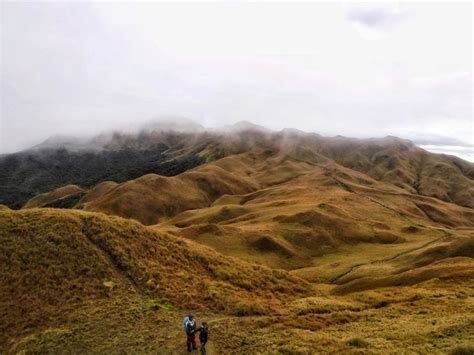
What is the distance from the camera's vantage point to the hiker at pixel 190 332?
90.3ft

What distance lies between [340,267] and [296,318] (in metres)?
45.2

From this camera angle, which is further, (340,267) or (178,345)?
(340,267)

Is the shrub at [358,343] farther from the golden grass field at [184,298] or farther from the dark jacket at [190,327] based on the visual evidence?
the dark jacket at [190,327]

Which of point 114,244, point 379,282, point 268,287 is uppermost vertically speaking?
point 114,244

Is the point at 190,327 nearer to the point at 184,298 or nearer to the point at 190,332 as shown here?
the point at 190,332

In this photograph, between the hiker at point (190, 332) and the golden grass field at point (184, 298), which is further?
the golden grass field at point (184, 298)

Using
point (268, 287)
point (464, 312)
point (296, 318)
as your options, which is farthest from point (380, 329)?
point (268, 287)

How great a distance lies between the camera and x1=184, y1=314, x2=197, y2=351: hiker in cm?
2753

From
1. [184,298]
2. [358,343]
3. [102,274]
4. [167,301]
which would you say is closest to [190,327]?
[167,301]

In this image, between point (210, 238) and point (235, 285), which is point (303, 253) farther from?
point (235, 285)

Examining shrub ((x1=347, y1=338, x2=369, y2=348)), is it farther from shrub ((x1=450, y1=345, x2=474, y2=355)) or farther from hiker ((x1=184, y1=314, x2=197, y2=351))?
hiker ((x1=184, y1=314, x2=197, y2=351))

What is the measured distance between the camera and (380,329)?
106ft

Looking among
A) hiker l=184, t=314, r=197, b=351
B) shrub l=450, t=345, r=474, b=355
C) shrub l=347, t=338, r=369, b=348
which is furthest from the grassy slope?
shrub l=450, t=345, r=474, b=355

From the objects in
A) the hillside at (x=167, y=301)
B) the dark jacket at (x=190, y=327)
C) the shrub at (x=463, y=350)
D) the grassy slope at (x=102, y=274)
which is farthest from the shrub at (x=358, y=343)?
the dark jacket at (x=190, y=327)
